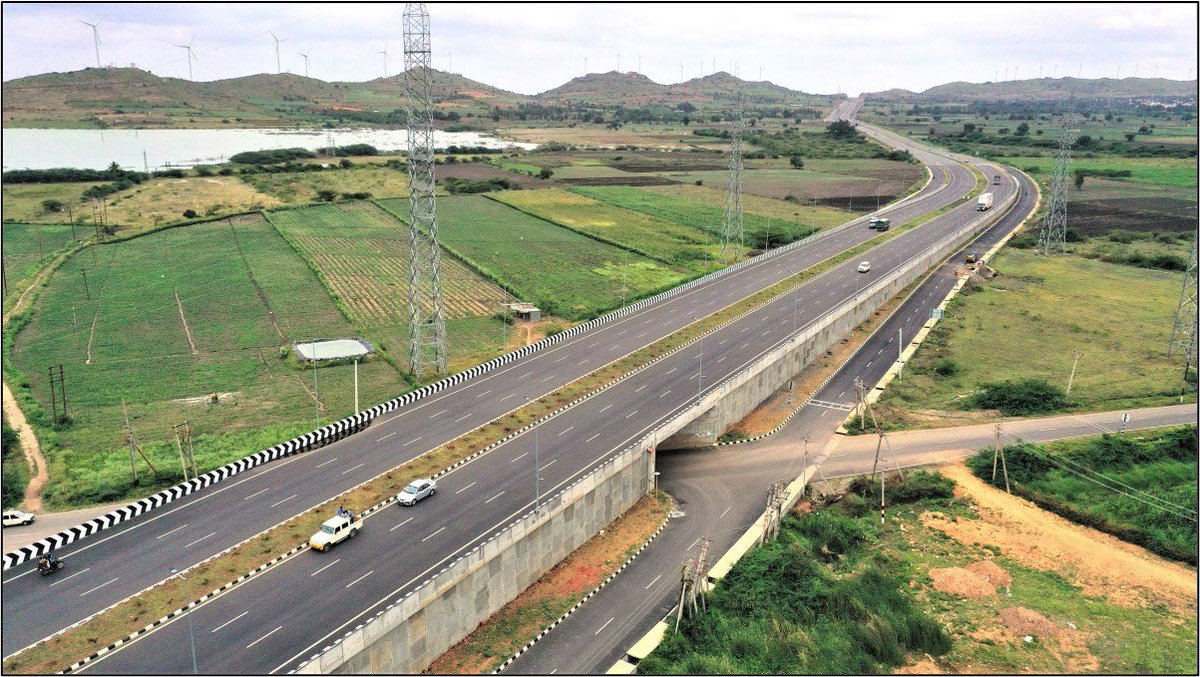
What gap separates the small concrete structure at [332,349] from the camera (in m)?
75.1

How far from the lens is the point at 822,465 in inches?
2442

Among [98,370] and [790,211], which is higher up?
[790,211]

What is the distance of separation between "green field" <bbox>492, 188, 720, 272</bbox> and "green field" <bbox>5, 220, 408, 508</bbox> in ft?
169

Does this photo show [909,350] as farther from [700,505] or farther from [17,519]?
[17,519]

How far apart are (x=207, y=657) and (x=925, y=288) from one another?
340ft

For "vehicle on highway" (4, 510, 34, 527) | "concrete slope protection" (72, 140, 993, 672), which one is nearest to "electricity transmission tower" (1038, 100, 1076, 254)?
"concrete slope protection" (72, 140, 993, 672)

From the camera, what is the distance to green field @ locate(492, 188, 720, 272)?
123 meters

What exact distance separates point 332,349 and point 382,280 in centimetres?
2801

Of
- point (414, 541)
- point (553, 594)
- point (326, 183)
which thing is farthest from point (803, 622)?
point (326, 183)

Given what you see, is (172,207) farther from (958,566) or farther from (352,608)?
(958,566)

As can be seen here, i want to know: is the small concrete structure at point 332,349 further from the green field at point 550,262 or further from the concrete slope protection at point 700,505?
the concrete slope protection at point 700,505

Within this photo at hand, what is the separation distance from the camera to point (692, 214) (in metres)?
154

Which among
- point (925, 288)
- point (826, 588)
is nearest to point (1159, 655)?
point (826, 588)

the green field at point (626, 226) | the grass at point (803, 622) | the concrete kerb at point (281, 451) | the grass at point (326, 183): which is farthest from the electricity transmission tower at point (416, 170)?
the grass at point (326, 183)
